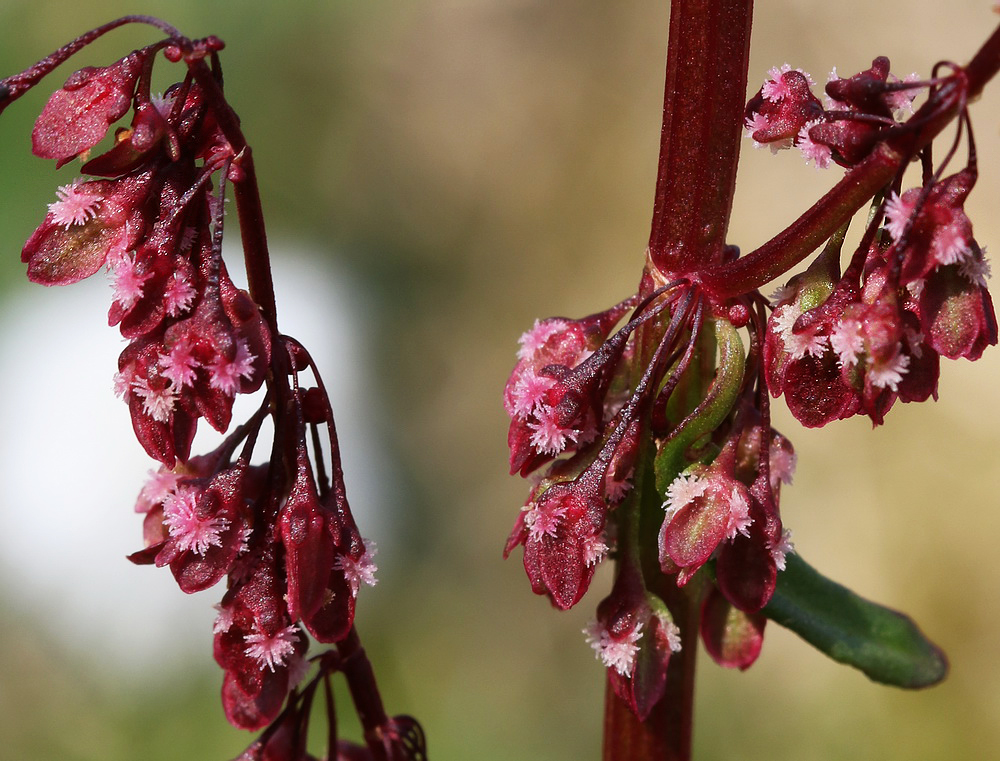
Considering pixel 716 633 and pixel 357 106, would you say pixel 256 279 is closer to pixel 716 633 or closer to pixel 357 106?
pixel 716 633

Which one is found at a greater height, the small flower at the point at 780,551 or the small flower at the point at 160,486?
the small flower at the point at 780,551

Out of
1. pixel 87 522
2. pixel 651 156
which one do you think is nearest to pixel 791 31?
pixel 651 156

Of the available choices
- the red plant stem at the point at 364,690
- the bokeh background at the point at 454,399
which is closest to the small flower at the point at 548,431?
the red plant stem at the point at 364,690

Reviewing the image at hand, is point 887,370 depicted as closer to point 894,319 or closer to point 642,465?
point 894,319

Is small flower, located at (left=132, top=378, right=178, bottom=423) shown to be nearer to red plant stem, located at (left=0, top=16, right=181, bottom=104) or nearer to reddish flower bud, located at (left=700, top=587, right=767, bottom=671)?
red plant stem, located at (left=0, top=16, right=181, bottom=104)

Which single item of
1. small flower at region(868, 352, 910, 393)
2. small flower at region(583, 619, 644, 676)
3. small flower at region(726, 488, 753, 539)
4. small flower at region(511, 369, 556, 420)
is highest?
small flower at region(868, 352, 910, 393)

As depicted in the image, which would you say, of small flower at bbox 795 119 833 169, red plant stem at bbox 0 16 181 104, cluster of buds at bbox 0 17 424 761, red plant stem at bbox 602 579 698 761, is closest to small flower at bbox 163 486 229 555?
cluster of buds at bbox 0 17 424 761

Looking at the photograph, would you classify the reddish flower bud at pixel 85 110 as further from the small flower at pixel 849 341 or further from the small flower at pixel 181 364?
the small flower at pixel 849 341
